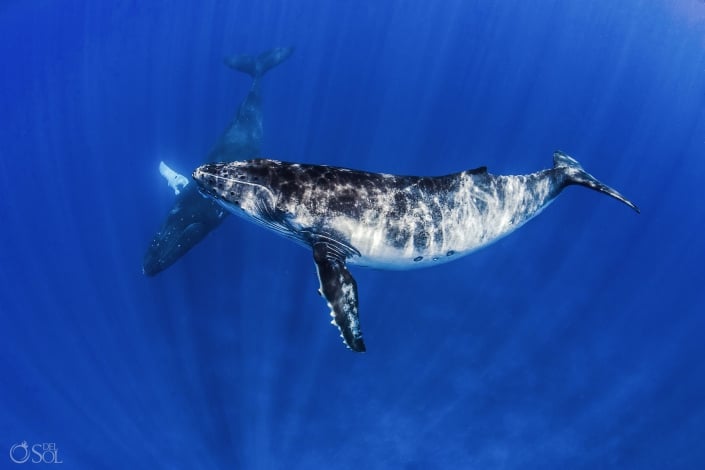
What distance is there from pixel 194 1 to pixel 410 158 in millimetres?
31326

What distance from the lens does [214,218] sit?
13.3m

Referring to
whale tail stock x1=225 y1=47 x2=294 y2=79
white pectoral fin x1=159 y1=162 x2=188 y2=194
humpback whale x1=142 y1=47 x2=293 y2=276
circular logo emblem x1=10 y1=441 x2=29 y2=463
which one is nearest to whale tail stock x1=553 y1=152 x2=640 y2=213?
humpback whale x1=142 y1=47 x2=293 y2=276

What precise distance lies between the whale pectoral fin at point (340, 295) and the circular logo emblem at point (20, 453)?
1378cm

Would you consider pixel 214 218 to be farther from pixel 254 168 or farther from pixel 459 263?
pixel 459 263

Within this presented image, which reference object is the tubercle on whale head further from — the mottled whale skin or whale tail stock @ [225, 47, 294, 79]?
whale tail stock @ [225, 47, 294, 79]

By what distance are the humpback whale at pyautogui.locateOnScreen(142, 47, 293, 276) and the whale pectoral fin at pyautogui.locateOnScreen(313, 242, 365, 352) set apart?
Result: 8279 millimetres

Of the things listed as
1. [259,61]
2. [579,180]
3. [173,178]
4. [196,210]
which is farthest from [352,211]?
[259,61]

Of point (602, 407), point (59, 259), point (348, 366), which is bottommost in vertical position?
point (602, 407)

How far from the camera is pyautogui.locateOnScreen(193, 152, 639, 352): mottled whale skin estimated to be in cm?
625

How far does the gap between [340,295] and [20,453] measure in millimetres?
14128

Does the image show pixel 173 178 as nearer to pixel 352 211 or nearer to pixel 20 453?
pixel 20 453

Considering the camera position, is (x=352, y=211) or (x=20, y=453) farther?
(x=20, y=453)

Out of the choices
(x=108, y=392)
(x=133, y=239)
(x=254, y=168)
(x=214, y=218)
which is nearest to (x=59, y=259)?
(x=133, y=239)

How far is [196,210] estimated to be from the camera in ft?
43.5
